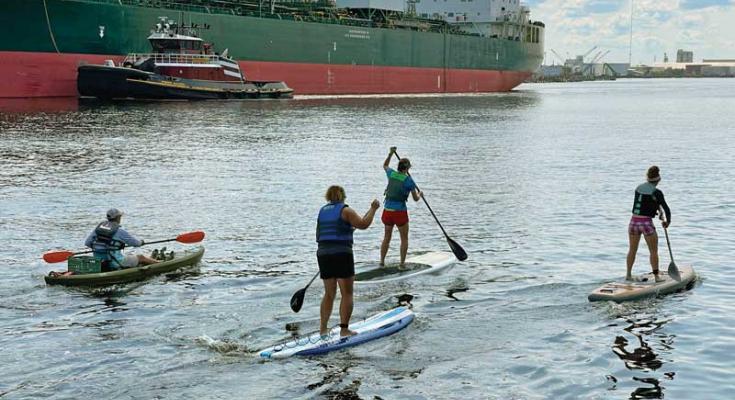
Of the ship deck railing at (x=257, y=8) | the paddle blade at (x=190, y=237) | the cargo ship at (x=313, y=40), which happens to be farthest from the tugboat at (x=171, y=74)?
the paddle blade at (x=190, y=237)

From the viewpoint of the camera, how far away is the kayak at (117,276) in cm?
1338

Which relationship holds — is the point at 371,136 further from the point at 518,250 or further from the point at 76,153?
the point at 518,250

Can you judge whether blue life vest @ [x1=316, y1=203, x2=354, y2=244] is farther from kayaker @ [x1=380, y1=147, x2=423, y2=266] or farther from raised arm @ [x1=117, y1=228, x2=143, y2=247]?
raised arm @ [x1=117, y1=228, x2=143, y2=247]

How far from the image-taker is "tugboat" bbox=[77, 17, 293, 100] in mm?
58719

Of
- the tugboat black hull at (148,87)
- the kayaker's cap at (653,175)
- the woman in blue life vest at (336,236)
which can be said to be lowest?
the woman in blue life vest at (336,236)

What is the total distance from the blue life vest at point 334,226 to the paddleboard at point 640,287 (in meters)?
4.53

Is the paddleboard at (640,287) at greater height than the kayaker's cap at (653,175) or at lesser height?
lesser

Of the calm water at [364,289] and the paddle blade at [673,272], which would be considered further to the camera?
the paddle blade at [673,272]

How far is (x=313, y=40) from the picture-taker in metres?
76.3

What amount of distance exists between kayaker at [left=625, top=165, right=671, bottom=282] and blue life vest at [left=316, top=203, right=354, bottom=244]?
5.23 meters

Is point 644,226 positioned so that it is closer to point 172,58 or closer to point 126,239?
point 126,239

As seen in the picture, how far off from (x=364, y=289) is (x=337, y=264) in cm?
347

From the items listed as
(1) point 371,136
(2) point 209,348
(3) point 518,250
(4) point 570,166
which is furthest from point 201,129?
(2) point 209,348

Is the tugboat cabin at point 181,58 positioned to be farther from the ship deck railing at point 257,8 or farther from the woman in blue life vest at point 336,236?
the woman in blue life vest at point 336,236
